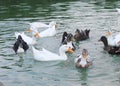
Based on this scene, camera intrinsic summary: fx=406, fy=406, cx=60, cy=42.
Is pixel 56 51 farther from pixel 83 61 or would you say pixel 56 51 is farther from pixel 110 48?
pixel 83 61

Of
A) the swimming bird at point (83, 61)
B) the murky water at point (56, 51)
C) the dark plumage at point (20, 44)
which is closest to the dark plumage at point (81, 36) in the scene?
the murky water at point (56, 51)

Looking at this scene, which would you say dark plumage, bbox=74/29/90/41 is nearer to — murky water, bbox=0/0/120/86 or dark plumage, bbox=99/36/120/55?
murky water, bbox=0/0/120/86

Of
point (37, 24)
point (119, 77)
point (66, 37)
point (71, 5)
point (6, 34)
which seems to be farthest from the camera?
point (71, 5)

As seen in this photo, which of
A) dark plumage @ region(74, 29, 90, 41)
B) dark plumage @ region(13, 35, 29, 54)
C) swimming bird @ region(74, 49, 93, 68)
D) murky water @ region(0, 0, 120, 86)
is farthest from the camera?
dark plumage @ region(74, 29, 90, 41)

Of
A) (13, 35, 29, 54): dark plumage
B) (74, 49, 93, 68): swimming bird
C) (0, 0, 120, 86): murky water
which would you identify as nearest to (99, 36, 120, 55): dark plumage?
(0, 0, 120, 86): murky water

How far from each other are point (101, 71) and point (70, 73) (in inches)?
44.0

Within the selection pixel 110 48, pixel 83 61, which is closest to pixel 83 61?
pixel 83 61

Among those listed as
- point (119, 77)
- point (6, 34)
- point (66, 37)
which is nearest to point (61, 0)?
point (6, 34)

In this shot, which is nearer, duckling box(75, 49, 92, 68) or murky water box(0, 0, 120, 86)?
murky water box(0, 0, 120, 86)

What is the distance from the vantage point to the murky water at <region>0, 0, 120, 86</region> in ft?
45.4

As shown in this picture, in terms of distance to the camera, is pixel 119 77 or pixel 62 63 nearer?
pixel 119 77

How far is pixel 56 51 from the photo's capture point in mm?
18062

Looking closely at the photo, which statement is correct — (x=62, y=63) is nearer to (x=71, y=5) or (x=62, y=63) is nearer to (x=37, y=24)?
(x=37, y=24)

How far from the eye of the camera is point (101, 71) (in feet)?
48.0
